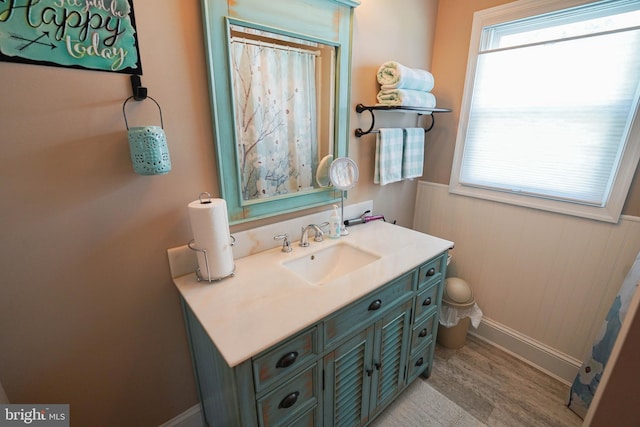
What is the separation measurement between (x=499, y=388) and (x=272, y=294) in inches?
63.1

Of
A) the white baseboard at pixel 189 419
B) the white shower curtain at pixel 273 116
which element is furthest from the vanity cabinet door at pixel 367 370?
the white shower curtain at pixel 273 116

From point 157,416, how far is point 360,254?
120 centimetres

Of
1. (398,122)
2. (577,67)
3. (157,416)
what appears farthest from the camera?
(398,122)

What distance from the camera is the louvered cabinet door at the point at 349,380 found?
1.06 meters

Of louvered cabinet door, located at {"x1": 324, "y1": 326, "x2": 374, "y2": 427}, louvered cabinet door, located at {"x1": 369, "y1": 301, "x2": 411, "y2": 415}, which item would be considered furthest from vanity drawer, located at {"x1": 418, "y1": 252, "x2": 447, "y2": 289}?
louvered cabinet door, located at {"x1": 324, "y1": 326, "x2": 374, "y2": 427}

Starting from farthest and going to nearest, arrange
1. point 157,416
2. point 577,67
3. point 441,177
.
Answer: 1. point 441,177
2. point 577,67
3. point 157,416

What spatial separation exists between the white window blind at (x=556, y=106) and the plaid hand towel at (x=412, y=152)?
0.98 feet

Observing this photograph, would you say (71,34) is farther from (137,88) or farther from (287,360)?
(287,360)

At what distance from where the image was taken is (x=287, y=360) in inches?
34.5

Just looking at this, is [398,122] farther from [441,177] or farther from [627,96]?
[627,96]

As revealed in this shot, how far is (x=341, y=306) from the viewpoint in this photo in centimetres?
98

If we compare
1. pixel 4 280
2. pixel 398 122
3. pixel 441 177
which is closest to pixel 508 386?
pixel 441 177

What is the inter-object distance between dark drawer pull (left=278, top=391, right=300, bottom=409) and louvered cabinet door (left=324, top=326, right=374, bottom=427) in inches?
5.6

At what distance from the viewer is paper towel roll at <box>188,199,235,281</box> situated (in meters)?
1.01
